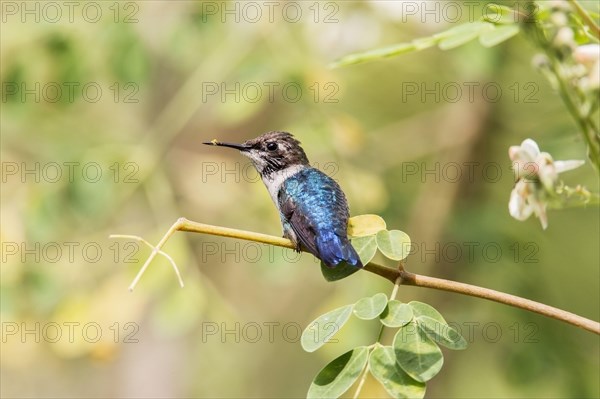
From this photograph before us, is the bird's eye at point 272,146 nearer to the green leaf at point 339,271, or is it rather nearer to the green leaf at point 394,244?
the green leaf at point 339,271

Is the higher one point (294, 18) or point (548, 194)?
point (548, 194)

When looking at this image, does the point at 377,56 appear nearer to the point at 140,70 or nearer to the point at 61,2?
the point at 140,70

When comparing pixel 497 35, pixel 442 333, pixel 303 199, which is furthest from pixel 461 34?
pixel 303 199

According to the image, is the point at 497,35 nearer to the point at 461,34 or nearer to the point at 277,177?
the point at 461,34

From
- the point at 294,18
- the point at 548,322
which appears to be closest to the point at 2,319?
the point at 294,18

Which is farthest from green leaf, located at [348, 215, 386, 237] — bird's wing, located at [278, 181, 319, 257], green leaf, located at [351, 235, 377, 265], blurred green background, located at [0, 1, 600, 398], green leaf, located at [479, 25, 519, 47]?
blurred green background, located at [0, 1, 600, 398]

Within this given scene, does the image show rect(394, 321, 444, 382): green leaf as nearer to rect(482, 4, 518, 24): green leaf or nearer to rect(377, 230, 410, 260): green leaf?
rect(377, 230, 410, 260): green leaf

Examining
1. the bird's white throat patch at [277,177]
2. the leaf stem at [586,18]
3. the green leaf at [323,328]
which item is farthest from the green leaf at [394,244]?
the bird's white throat patch at [277,177]
